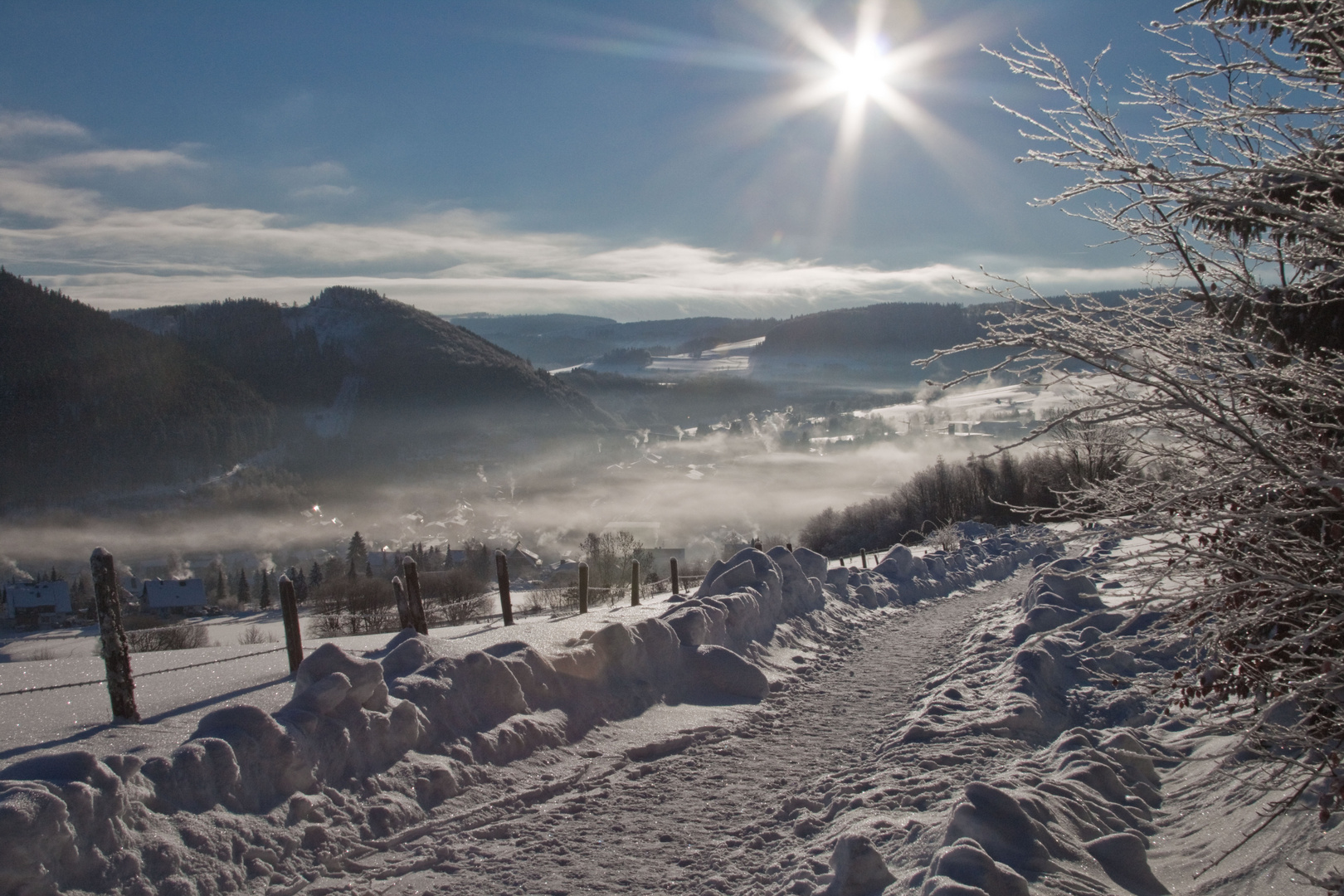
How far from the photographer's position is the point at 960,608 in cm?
1950

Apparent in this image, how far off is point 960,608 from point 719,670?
11528 mm

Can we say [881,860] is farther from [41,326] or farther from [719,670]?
[41,326]

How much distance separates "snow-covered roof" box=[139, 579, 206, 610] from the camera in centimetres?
9806

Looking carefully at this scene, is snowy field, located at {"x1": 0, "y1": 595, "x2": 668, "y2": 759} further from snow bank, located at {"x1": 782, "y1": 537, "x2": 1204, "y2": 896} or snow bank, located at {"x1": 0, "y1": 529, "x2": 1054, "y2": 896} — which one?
snow bank, located at {"x1": 782, "y1": 537, "x2": 1204, "y2": 896}

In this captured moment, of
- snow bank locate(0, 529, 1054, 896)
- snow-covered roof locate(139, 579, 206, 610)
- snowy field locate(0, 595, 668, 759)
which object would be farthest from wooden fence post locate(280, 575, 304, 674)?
snow-covered roof locate(139, 579, 206, 610)

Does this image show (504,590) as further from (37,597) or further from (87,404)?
(87,404)

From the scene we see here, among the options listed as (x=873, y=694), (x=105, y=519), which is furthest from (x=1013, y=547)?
(x=105, y=519)

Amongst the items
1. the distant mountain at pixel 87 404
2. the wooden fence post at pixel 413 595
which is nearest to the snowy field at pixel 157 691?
the wooden fence post at pixel 413 595

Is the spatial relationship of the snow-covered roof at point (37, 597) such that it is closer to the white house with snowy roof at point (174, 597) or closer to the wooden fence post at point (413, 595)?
the white house with snowy roof at point (174, 597)

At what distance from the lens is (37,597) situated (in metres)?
91.5

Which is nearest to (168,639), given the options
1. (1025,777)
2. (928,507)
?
(1025,777)

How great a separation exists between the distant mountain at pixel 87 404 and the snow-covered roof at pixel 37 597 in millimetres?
86071

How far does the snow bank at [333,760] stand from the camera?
470cm

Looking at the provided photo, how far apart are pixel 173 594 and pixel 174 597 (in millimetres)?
758
